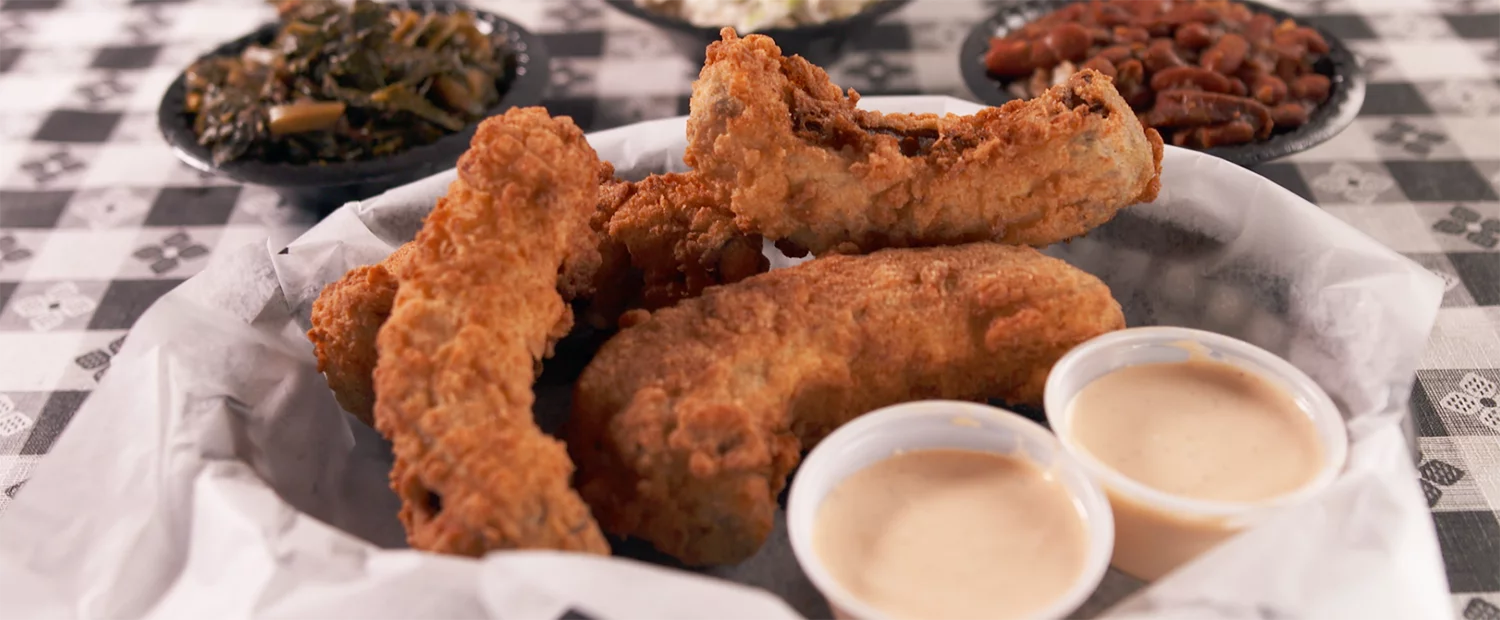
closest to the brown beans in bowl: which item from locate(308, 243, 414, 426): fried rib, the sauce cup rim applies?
the sauce cup rim

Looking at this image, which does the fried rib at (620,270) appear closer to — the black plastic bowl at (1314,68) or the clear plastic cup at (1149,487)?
the clear plastic cup at (1149,487)

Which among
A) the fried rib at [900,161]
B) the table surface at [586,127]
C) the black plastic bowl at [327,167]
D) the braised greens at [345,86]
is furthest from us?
the braised greens at [345,86]

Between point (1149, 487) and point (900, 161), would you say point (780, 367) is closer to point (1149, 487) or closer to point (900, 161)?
point (900, 161)

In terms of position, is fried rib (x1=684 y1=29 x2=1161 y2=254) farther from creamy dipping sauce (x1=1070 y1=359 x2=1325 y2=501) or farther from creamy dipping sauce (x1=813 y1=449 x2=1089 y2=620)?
creamy dipping sauce (x1=813 y1=449 x2=1089 y2=620)

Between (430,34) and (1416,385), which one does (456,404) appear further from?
(430,34)

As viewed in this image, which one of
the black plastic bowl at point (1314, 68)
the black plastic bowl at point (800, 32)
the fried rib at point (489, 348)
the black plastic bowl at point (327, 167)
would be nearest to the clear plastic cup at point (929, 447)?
the fried rib at point (489, 348)

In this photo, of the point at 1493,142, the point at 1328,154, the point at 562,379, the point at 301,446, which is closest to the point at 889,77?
the point at 1328,154

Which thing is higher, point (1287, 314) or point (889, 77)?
point (1287, 314)
